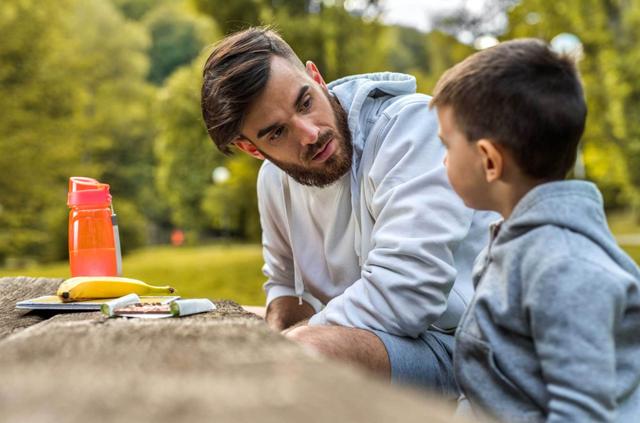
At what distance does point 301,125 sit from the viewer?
8.27ft

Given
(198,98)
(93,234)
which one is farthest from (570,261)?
(198,98)

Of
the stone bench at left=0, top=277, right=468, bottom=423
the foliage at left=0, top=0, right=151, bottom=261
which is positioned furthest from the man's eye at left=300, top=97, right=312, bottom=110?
the foliage at left=0, top=0, right=151, bottom=261

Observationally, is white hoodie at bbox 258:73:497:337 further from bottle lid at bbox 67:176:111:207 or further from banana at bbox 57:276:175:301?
bottle lid at bbox 67:176:111:207

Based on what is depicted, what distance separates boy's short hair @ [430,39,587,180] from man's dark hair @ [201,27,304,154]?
3.46 feet

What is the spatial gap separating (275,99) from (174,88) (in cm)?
2162

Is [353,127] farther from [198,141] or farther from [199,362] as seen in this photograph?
[198,141]

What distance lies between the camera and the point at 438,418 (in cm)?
73

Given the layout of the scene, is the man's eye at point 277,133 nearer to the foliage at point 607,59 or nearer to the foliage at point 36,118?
the foliage at point 607,59

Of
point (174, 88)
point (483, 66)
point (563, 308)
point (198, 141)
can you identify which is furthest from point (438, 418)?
point (198, 141)

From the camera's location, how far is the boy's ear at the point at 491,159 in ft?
4.91

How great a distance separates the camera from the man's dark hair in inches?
98.0

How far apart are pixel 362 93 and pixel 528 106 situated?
47.9 inches

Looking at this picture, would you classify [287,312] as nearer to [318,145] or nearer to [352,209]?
[352,209]

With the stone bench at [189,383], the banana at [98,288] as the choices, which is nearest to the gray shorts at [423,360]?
the banana at [98,288]
